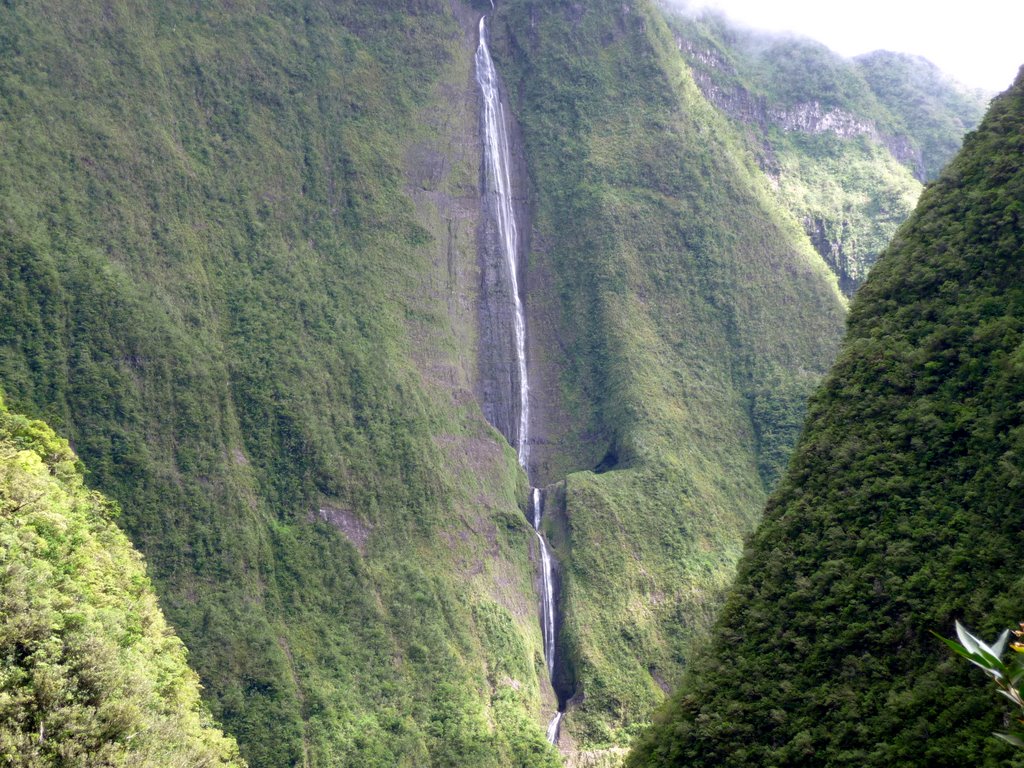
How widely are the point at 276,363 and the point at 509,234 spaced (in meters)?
23.0

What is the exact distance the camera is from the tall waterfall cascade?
5208 centimetres

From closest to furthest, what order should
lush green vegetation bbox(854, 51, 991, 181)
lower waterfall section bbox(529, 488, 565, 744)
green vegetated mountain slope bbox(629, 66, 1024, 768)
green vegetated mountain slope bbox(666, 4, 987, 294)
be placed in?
green vegetated mountain slope bbox(629, 66, 1024, 768), lower waterfall section bbox(529, 488, 565, 744), green vegetated mountain slope bbox(666, 4, 987, 294), lush green vegetation bbox(854, 51, 991, 181)

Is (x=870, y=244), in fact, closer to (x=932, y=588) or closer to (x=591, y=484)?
(x=591, y=484)

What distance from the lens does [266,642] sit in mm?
41344

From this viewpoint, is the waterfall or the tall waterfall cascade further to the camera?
the waterfall

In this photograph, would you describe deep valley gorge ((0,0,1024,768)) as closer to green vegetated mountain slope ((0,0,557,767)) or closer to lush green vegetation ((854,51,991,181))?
green vegetated mountain slope ((0,0,557,767))

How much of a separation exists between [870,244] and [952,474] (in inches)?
2404

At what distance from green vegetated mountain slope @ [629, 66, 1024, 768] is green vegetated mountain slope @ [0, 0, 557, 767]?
2101cm

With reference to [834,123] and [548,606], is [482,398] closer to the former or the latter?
[548,606]

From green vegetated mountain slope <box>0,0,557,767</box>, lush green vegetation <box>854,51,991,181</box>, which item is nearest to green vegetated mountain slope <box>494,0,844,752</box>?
green vegetated mountain slope <box>0,0,557,767</box>

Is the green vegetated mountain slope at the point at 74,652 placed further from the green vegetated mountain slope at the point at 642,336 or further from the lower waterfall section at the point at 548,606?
the green vegetated mountain slope at the point at 642,336

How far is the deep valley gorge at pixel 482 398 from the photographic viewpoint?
23.1 meters

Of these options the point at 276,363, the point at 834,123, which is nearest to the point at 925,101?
the point at 834,123

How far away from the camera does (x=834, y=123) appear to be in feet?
293
